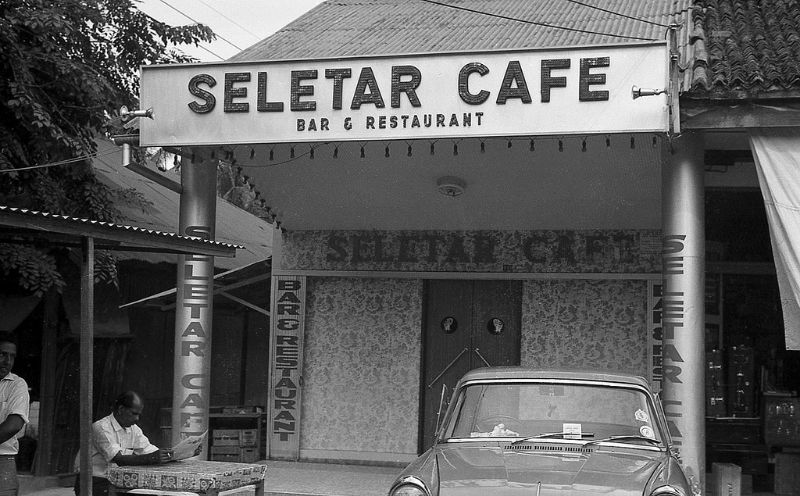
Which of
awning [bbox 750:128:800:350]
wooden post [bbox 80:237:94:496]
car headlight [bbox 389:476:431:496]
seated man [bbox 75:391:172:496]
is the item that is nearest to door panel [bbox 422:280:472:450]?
awning [bbox 750:128:800:350]

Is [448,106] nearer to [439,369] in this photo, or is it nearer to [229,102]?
[229,102]

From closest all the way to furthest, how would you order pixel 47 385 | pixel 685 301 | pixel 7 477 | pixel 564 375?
pixel 564 375 < pixel 7 477 < pixel 685 301 < pixel 47 385

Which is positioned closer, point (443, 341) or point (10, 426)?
point (10, 426)

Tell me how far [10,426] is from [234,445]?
5682 millimetres

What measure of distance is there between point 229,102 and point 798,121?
5.18m

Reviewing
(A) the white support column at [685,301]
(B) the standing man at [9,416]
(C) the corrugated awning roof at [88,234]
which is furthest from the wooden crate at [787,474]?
(B) the standing man at [9,416]

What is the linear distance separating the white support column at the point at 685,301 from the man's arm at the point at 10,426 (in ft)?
17.2

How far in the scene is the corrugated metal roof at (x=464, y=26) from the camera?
10742 mm

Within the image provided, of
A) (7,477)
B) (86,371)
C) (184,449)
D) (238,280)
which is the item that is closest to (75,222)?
(86,371)

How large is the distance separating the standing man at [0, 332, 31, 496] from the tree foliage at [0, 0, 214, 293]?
116 inches

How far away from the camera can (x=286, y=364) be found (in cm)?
1272

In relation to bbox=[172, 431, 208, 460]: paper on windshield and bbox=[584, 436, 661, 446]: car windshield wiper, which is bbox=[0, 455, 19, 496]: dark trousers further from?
bbox=[584, 436, 661, 446]: car windshield wiper

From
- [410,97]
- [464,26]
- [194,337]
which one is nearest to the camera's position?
[410,97]

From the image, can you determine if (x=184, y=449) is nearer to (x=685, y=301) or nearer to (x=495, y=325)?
(x=685, y=301)
